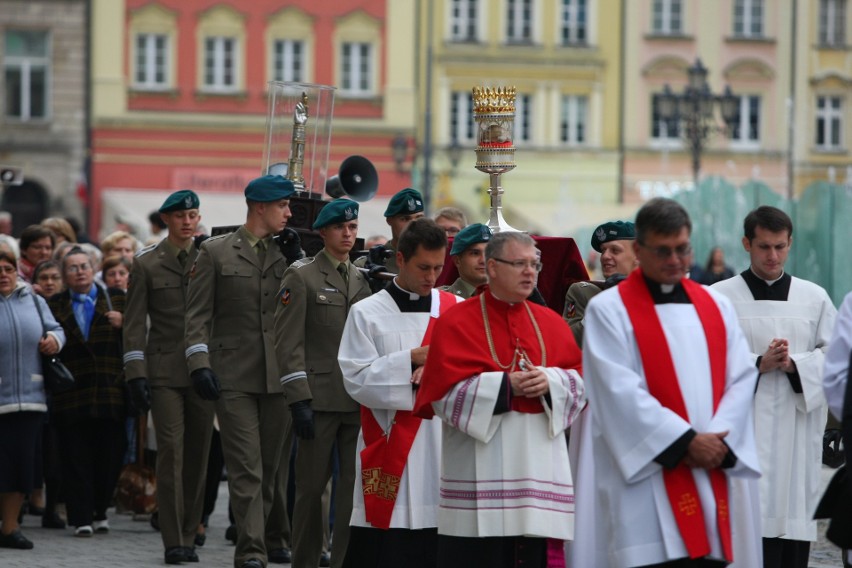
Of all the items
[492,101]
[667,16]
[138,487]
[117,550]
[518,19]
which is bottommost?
[117,550]

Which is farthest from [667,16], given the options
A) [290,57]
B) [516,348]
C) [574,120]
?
[516,348]

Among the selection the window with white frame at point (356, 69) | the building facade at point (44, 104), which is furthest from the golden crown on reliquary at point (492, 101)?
the window with white frame at point (356, 69)

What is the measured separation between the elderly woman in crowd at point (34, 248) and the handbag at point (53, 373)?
1852mm

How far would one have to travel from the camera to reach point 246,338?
10484mm

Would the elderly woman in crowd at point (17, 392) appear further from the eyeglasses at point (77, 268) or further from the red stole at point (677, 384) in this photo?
the red stole at point (677, 384)

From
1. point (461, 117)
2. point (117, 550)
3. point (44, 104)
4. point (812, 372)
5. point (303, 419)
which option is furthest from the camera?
point (461, 117)

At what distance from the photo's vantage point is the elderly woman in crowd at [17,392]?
11.7m

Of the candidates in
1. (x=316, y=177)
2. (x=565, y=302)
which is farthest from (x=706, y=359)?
(x=316, y=177)

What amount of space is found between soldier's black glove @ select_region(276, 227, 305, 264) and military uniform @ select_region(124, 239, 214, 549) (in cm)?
94

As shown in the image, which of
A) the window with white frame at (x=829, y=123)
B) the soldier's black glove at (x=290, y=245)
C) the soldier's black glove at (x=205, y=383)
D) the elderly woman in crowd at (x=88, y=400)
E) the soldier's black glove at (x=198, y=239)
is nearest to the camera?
the soldier's black glove at (x=205, y=383)

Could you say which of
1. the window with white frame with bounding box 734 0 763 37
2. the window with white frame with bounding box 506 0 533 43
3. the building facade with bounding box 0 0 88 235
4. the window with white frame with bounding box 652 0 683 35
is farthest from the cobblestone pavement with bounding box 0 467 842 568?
the window with white frame with bounding box 734 0 763 37

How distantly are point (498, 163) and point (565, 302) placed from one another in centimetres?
163

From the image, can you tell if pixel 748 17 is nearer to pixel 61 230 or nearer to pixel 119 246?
pixel 61 230

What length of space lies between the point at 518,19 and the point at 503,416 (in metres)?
44.1
